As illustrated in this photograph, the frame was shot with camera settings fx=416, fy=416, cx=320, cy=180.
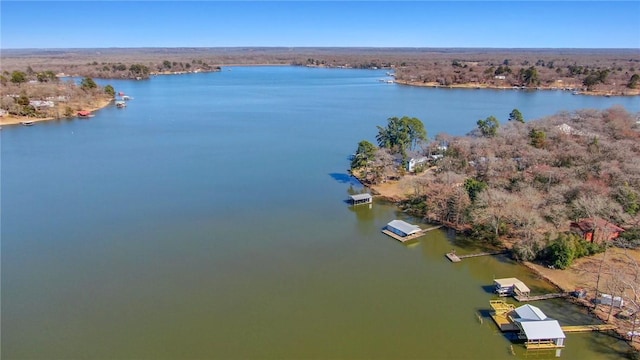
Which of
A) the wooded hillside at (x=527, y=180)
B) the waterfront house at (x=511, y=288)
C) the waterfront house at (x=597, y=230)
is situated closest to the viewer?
the waterfront house at (x=511, y=288)

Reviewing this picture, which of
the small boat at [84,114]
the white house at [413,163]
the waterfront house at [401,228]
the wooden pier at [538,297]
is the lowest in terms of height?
the wooden pier at [538,297]

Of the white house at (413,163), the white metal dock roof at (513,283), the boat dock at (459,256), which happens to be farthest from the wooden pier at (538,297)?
the white house at (413,163)

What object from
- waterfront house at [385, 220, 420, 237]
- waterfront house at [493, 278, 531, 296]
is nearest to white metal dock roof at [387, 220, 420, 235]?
waterfront house at [385, 220, 420, 237]

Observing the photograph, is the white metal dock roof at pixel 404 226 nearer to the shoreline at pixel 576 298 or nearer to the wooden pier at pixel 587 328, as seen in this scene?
the shoreline at pixel 576 298

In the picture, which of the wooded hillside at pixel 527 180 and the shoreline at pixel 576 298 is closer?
the shoreline at pixel 576 298

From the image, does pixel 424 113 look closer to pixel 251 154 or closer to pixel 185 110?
pixel 251 154

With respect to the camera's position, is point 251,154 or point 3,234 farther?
point 251,154

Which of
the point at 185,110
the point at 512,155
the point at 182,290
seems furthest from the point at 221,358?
the point at 185,110

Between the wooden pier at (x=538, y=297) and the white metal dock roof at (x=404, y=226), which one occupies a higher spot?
the white metal dock roof at (x=404, y=226)
